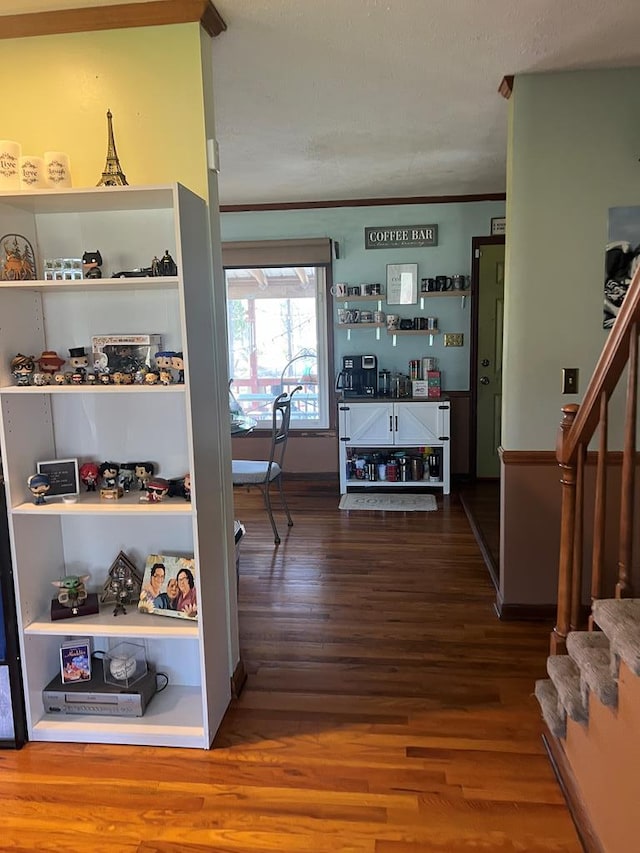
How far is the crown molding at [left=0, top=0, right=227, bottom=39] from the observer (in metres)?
2.04

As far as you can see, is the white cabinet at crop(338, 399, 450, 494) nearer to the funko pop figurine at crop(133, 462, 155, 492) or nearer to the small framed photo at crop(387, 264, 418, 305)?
the small framed photo at crop(387, 264, 418, 305)

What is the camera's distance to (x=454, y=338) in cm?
543

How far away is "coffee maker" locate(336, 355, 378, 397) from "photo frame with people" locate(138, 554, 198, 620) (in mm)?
3321

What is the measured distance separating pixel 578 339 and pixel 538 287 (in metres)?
0.29

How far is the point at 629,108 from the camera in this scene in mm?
2691

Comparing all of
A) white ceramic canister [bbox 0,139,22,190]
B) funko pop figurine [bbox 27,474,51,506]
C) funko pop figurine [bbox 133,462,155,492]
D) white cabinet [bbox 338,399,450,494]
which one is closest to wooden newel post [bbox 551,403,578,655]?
funko pop figurine [bbox 133,462,155,492]

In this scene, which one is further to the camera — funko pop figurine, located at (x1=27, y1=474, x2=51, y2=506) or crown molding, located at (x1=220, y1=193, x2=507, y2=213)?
crown molding, located at (x1=220, y1=193, x2=507, y2=213)

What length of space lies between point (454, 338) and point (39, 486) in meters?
4.01

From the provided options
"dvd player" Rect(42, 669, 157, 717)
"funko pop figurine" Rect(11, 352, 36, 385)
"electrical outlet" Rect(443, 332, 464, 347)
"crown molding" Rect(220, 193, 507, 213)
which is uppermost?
"crown molding" Rect(220, 193, 507, 213)

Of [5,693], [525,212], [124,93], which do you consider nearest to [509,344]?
[525,212]

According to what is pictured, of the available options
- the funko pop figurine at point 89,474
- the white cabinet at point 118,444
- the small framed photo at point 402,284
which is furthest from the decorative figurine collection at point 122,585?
the small framed photo at point 402,284

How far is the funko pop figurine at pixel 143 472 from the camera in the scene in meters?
2.23

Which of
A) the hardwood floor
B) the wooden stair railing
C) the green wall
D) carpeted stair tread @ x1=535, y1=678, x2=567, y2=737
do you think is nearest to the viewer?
the wooden stair railing

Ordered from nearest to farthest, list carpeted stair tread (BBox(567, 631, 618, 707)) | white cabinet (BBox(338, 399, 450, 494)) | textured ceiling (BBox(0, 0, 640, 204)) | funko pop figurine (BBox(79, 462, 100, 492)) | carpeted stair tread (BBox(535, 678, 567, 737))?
1. carpeted stair tread (BBox(567, 631, 618, 707))
2. carpeted stair tread (BBox(535, 678, 567, 737))
3. textured ceiling (BBox(0, 0, 640, 204))
4. funko pop figurine (BBox(79, 462, 100, 492))
5. white cabinet (BBox(338, 399, 450, 494))
